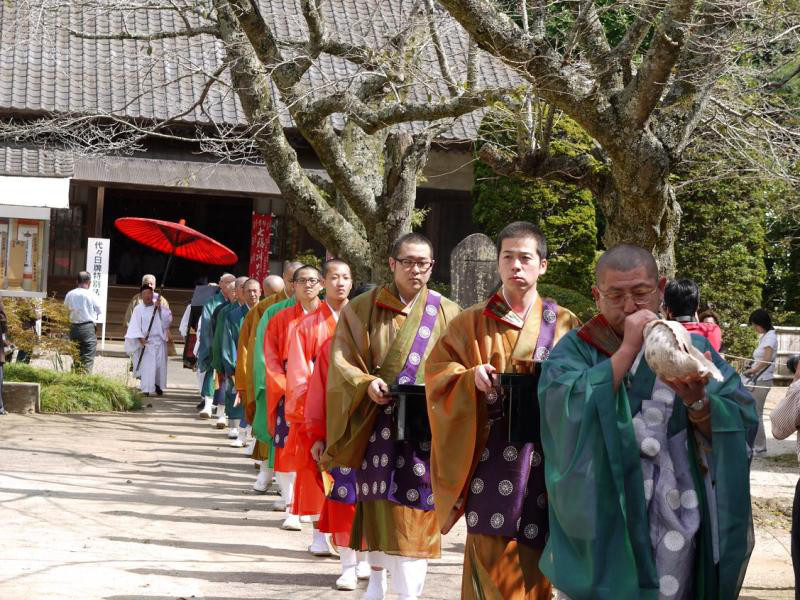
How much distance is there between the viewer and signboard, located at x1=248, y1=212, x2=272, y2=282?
78.5 feet

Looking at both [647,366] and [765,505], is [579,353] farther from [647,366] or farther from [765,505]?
[765,505]

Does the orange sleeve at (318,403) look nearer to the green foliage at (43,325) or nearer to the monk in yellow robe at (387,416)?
the monk in yellow robe at (387,416)

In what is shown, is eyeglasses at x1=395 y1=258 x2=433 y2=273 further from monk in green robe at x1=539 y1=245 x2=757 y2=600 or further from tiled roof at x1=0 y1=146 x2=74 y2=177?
tiled roof at x1=0 y1=146 x2=74 y2=177

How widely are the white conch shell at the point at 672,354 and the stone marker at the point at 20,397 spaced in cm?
1286

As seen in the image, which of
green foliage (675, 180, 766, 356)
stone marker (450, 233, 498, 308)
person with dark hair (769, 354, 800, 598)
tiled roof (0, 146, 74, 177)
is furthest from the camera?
tiled roof (0, 146, 74, 177)

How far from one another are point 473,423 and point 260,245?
1949 cm

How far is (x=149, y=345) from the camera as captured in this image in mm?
17797

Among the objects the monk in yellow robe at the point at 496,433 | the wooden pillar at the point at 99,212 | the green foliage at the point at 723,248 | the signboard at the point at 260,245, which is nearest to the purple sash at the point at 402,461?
the monk in yellow robe at the point at 496,433

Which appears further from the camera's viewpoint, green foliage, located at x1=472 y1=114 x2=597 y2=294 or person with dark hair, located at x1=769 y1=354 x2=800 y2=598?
green foliage, located at x1=472 y1=114 x2=597 y2=294

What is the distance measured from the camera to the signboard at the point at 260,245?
78.5 ft

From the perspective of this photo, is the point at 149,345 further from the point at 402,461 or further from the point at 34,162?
the point at 402,461

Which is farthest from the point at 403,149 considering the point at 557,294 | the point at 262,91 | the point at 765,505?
the point at 557,294

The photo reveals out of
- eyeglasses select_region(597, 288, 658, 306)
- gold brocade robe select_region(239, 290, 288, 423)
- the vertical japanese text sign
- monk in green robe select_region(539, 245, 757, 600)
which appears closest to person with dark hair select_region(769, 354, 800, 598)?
monk in green robe select_region(539, 245, 757, 600)

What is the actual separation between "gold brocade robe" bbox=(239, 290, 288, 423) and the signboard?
1222 cm
